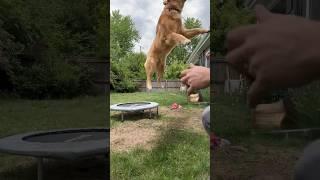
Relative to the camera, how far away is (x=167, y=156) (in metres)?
1.18

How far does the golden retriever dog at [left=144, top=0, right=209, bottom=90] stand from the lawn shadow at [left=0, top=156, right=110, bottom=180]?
52 cm

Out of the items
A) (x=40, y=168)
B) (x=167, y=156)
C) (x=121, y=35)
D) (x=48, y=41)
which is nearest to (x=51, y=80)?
(x=48, y=41)

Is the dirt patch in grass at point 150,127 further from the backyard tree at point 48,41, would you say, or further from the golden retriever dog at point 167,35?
the backyard tree at point 48,41

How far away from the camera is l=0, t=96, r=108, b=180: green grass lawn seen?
1.54 m

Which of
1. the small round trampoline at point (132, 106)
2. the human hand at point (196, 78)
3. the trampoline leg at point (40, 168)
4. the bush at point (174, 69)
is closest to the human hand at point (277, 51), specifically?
the human hand at point (196, 78)

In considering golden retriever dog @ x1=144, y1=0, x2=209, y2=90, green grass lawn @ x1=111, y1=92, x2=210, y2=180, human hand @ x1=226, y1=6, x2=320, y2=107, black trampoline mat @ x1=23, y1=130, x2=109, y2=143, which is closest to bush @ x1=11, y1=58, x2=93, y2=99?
black trampoline mat @ x1=23, y1=130, x2=109, y2=143

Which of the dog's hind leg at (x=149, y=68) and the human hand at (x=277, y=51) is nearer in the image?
the human hand at (x=277, y=51)

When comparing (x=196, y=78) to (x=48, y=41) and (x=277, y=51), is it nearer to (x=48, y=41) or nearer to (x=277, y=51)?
(x=277, y=51)

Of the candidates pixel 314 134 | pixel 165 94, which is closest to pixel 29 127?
pixel 165 94

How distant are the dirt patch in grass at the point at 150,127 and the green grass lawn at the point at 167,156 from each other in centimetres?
1

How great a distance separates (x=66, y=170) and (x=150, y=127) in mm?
623

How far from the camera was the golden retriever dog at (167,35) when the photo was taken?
1110 millimetres

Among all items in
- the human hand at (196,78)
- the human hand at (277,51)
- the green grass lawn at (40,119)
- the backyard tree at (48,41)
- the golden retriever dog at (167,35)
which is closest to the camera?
the human hand at (277,51)

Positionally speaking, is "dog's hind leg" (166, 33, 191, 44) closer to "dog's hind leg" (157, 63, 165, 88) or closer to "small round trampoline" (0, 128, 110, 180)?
"dog's hind leg" (157, 63, 165, 88)
